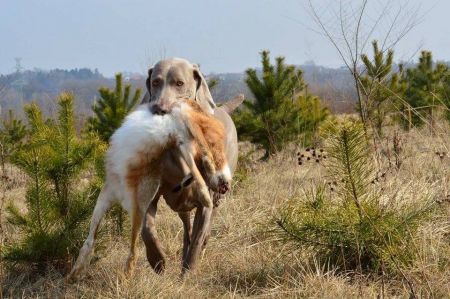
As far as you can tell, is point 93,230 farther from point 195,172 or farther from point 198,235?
point 195,172

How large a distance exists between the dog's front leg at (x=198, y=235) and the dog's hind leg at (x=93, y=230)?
0.72 metres

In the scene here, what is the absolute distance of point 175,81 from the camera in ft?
15.2

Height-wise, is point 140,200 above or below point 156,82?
below

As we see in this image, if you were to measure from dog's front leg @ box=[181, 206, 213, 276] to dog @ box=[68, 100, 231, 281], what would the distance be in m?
0.68

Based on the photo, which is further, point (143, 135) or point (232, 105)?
point (232, 105)

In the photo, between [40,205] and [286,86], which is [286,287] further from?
[286,86]

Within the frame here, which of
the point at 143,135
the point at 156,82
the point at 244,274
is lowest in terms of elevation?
the point at 244,274

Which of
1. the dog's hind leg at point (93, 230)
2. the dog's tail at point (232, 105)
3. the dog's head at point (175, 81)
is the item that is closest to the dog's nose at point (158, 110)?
the dog's head at point (175, 81)

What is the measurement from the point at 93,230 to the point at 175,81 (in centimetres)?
128

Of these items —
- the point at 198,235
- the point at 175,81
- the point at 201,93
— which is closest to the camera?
the point at 198,235

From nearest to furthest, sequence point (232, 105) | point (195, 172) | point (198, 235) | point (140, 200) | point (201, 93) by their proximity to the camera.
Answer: point (195, 172), point (140, 200), point (198, 235), point (201, 93), point (232, 105)

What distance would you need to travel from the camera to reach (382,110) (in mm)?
11398

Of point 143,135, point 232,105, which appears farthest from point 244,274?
point 232,105

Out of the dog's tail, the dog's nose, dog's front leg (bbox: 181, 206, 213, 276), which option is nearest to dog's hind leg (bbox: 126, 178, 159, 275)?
the dog's nose
